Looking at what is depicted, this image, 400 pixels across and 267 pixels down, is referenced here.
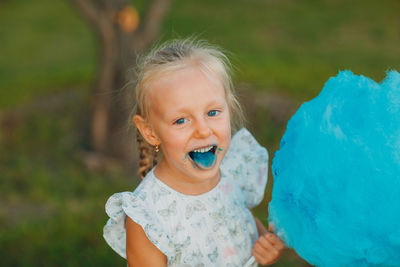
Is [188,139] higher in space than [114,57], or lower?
lower

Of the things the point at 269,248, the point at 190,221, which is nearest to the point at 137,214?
the point at 190,221

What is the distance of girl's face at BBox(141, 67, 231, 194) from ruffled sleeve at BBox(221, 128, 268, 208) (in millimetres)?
280

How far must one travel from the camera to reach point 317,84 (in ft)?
16.9

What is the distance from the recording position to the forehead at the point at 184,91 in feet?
4.94

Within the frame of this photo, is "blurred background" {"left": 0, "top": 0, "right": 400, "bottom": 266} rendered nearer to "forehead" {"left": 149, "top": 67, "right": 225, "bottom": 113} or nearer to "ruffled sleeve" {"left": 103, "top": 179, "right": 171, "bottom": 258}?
"forehead" {"left": 149, "top": 67, "right": 225, "bottom": 113}

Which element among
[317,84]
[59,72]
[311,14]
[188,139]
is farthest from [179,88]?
[311,14]

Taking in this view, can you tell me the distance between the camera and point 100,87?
411 centimetres

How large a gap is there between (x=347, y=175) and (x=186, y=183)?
1.87 feet

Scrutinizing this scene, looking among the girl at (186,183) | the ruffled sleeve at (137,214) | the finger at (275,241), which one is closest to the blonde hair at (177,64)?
the girl at (186,183)

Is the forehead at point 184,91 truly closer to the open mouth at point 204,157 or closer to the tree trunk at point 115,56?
the open mouth at point 204,157

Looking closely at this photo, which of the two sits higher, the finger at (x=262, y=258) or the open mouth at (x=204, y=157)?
the open mouth at (x=204, y=157)

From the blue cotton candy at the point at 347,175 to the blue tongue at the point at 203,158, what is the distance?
0.73ft

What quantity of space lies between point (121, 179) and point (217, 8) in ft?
19.0

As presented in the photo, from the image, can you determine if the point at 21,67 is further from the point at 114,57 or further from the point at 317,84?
the point at 317,84
